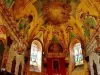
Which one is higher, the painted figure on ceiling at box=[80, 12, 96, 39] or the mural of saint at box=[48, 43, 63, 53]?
the painted figure on ceiling at box=[80, 12, 96, 39]

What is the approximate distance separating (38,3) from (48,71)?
592 cm

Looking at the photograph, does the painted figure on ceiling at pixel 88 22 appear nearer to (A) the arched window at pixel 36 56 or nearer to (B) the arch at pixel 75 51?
(B) the arch at pixel 75 51

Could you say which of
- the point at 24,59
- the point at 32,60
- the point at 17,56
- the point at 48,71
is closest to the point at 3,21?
the point at 17,56

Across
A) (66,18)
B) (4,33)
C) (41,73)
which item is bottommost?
(41,73)

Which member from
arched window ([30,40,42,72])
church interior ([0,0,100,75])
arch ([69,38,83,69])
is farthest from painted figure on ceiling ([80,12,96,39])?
arched window ([30,40,42,72])

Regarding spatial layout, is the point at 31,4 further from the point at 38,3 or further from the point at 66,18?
the point at 66,18

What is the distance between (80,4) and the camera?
15.7 metres

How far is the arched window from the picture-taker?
1640 cm

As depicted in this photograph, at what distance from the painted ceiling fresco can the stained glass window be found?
81 cm

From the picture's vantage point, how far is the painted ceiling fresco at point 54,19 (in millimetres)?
14727

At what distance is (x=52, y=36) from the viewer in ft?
60.0

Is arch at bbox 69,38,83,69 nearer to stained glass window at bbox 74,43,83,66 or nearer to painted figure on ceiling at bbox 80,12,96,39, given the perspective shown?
stained glass window at bbox 74,43,83,66

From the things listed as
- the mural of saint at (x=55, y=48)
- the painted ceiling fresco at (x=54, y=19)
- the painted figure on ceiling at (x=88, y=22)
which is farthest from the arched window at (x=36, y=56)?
the painted figure on ceiling at (x=88, y=22)

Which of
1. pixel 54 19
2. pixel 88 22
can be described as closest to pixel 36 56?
pixel 54 19
